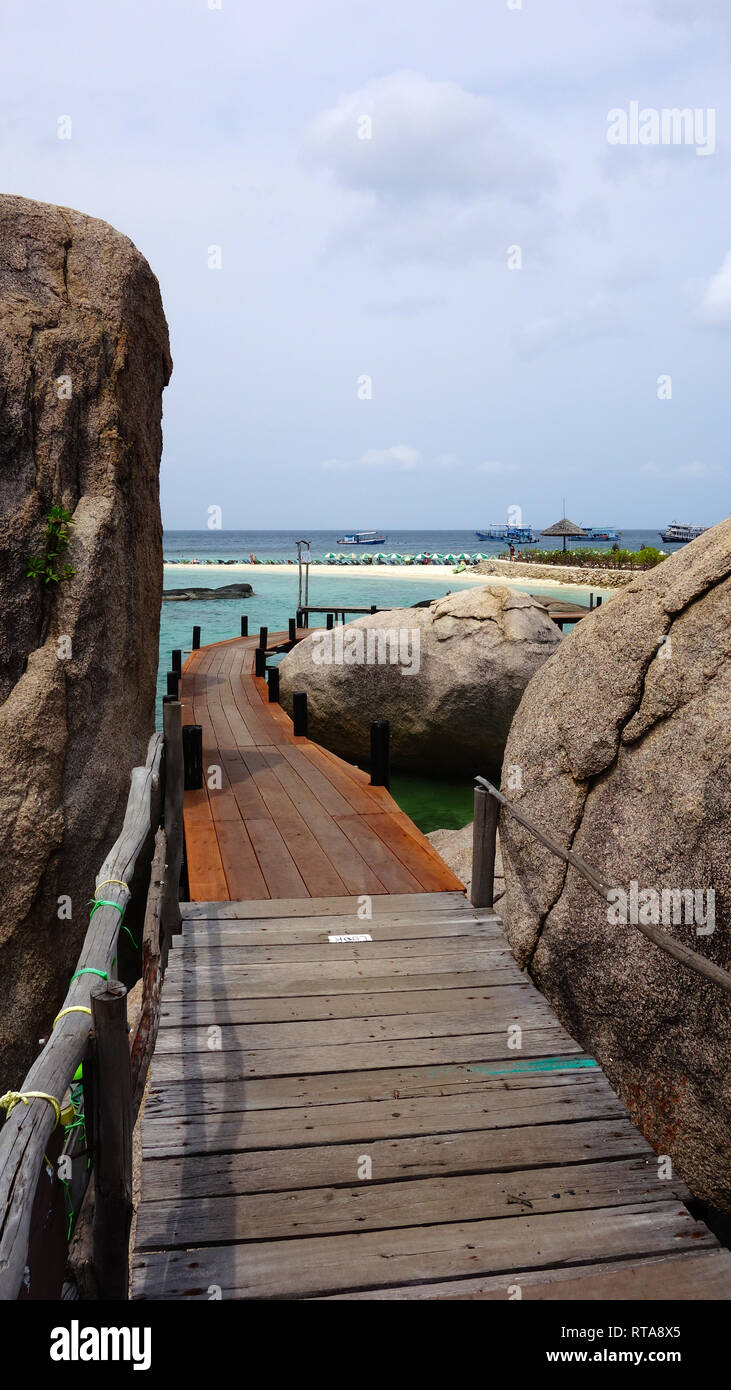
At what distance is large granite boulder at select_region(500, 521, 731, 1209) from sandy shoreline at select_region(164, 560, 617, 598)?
4312 centimetres

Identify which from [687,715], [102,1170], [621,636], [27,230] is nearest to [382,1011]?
[102,1170]

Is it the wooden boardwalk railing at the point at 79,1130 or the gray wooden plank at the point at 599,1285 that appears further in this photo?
the gray wooden plank at the point at 599,1285


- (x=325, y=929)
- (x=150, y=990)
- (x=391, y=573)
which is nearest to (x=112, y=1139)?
(x=150, y=990)

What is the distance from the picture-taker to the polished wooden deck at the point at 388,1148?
3.11 meters

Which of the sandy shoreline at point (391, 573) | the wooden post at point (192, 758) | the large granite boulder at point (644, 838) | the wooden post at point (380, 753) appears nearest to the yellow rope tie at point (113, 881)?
the large granite boulder at point (644, 838)

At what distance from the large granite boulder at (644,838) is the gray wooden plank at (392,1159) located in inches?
21.3

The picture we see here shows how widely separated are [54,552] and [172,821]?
2554 millimetres

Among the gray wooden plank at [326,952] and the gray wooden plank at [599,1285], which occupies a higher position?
the gray wooden plank at [326,952]

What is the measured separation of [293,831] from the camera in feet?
25.5

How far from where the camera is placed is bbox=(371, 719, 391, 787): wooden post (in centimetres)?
886

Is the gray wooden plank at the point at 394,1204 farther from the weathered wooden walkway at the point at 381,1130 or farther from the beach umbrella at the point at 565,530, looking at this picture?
the beach umbrella at the point at 565,530

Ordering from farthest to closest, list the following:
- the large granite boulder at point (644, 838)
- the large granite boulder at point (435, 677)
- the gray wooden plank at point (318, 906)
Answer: the large granite boulder at point (435, 677) → the gray wooden plank at point (318, 906) → the large granite boulder at point (644, 838)

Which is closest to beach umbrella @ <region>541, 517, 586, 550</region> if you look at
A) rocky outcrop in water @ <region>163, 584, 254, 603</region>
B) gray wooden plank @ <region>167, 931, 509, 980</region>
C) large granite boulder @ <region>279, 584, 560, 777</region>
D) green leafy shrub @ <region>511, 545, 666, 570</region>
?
green leafy shrub @ <region>511, 545, 666, 570</region>
